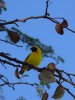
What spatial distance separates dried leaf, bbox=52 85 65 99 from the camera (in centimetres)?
78

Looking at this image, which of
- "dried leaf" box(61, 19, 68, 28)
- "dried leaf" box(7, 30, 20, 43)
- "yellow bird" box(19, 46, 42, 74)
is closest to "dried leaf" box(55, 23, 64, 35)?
"dried leaf" box(61, 19, 68, 28)

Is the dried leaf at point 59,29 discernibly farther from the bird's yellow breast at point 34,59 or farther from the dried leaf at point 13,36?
the bird's yellow breast at point 34,59

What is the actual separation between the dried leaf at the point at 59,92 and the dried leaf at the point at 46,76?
0.04 m

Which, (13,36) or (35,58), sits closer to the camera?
(13,36)

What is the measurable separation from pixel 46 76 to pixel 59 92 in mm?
57

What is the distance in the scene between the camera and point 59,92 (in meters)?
0.79

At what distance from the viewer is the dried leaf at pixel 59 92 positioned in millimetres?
782

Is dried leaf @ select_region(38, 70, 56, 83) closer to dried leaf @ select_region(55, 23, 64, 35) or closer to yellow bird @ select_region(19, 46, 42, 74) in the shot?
dried leaf @ select_region(55, 23, 64, 35)

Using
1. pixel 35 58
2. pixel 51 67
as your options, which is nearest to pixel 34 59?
pixel 35 58

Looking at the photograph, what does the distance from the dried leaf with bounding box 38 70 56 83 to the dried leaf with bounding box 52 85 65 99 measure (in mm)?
36

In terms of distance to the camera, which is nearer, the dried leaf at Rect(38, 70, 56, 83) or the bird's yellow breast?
the dried leaf at Rect(38, 70, 56, 83)

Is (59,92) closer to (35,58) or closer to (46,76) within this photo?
(46,76)

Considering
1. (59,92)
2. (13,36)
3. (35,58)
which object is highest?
(13,36)

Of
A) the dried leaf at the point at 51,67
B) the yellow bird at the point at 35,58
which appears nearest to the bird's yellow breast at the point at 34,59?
the yellow bird at the point at 35,58
